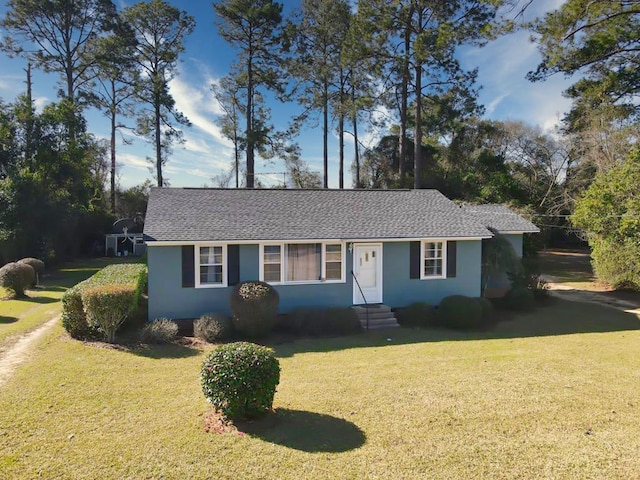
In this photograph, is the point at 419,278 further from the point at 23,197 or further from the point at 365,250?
the point at 23,197

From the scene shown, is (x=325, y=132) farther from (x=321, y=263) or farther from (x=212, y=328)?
(x=212, y=328)

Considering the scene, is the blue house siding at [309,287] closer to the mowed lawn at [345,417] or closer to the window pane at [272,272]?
the window pane at [272,272]

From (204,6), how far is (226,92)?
20.2 feet

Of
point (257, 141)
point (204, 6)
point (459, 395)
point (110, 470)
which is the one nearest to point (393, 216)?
point (459, 395)

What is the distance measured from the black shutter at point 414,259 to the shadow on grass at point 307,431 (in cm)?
891

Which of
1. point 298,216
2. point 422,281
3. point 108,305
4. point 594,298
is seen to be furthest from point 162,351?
point 594,298

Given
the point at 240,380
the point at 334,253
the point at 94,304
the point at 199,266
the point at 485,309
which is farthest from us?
the point at 485,309

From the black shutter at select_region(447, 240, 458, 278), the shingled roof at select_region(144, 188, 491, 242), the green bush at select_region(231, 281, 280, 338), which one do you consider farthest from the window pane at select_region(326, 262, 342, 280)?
the black shutter at select_region(447, 240, 458, 278)

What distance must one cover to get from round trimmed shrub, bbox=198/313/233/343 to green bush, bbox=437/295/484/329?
7.02m

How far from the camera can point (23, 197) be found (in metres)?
24.5

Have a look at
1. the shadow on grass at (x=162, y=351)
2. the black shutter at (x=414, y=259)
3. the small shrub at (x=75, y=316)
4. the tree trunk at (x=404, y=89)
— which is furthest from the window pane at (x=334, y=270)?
the tree trunk at (x=404, y=89)

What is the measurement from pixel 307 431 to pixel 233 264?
7.87 m

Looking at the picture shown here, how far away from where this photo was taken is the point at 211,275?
44.1 ft

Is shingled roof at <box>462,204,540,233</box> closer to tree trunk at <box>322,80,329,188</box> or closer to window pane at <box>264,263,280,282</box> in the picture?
window pane at <box>264,263,280,282</box>
